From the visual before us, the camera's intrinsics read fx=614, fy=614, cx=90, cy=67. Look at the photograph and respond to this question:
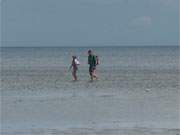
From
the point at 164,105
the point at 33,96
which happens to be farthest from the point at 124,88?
the point at 164,105

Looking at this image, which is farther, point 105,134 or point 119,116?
point 119,116

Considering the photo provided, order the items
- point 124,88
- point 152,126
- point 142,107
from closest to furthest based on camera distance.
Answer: point 152,126
point 142,107
point 124,88

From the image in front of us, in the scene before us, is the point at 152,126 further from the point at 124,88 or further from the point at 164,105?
the point at 124,88

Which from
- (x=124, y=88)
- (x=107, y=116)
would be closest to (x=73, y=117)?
(x=107, y=116)

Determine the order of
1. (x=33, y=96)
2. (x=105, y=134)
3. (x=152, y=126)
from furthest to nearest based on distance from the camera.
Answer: (x=33, y=96) → (x=152, y=126) → (x=105, y=134)

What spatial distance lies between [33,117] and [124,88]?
10737mm

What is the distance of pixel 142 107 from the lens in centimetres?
1956

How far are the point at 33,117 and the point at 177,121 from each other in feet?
13.6

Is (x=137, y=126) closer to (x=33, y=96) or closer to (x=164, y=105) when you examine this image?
(x=164, y=105)

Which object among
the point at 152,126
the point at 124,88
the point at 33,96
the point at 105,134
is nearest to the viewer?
the point at 105,134

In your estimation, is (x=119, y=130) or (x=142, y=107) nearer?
(x=119, y=130)

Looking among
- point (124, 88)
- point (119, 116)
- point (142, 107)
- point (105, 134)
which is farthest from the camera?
point (124, 88)

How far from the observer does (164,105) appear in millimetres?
19859

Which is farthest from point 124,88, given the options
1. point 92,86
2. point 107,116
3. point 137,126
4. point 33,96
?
point 137,126
